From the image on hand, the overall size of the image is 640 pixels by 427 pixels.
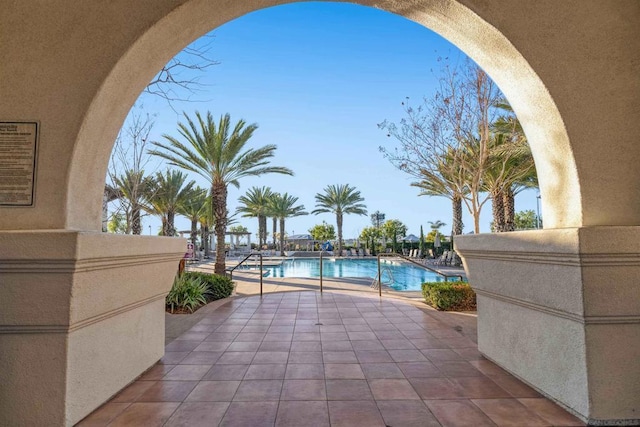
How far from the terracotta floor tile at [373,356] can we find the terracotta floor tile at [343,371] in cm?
21

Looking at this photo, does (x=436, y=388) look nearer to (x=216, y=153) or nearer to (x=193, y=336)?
(x=193, y=336)

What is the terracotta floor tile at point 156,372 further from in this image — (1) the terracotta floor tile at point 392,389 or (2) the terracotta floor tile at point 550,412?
(2) the terracotta floor tile at point 550,412

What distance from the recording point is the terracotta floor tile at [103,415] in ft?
7.85

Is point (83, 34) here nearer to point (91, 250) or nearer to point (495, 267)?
point (91, 250)

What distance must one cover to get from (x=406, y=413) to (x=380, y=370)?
2.85 feet

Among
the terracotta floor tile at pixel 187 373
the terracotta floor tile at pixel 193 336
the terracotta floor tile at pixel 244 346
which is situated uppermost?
the terracotta floor tile at pixel 187 373

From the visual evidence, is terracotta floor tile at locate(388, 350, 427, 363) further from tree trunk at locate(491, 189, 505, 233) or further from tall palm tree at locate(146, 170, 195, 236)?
tall palm tree at locate(146, 170, 195, 236)

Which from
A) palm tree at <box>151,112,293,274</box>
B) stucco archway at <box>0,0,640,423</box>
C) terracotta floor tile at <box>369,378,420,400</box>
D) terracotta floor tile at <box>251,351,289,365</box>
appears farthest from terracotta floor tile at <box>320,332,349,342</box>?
palm tree at <box>151,112,293,274</box>

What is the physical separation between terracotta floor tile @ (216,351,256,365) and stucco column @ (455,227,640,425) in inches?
108

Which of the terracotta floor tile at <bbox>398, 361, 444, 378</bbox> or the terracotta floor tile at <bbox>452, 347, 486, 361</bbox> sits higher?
the terracotta floor tile at <bbox>398, 361, 444, 378</bbox>

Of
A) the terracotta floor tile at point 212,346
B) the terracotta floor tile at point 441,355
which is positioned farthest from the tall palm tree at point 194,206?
the terracotta floor tile at point 441,355

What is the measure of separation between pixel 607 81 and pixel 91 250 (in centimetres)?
397

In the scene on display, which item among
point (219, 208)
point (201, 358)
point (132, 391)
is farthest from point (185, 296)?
point (219, 208)

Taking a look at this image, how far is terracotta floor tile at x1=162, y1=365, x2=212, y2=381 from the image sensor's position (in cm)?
320
